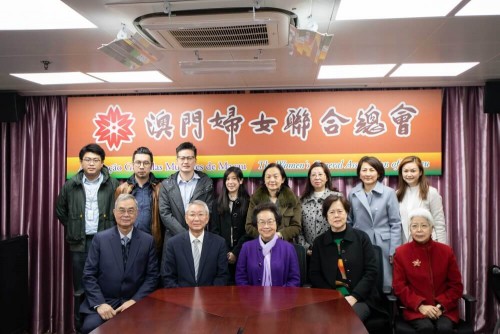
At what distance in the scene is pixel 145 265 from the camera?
11.0 ft

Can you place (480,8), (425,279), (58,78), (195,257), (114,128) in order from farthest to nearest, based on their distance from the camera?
(114,128) → (58,78) → (195,257) → (425,279) → (480,8)

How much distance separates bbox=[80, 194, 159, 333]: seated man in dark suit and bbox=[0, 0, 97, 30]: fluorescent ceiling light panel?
4.12 ft

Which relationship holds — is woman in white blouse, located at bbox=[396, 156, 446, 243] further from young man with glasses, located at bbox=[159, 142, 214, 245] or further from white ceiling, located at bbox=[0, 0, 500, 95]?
young man with glasses, located at bbox=[159, 142, 214, 245]

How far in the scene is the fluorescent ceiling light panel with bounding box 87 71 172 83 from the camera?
4.07 m

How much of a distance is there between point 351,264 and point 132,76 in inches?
98.3

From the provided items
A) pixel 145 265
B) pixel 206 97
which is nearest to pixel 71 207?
pixel 145 265

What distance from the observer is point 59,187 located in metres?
5.00

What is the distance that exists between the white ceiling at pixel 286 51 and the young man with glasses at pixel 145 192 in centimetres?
79

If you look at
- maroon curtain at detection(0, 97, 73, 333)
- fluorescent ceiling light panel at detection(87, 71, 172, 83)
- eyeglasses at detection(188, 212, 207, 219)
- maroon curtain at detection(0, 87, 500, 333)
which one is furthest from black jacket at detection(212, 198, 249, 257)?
maroon curtain at detection(0, 97, 73, 333)

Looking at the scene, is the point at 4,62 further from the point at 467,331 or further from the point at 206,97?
the point at 467,331

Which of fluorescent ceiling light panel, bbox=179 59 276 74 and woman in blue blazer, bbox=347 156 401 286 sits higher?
fluorescent ceiling light panel, bbox=179 59 276 74

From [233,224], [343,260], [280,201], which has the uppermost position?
[280,201]

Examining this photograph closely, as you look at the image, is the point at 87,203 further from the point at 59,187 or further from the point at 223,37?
the point at 223,37

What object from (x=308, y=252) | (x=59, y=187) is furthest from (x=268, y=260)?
(x=59, y=187)
